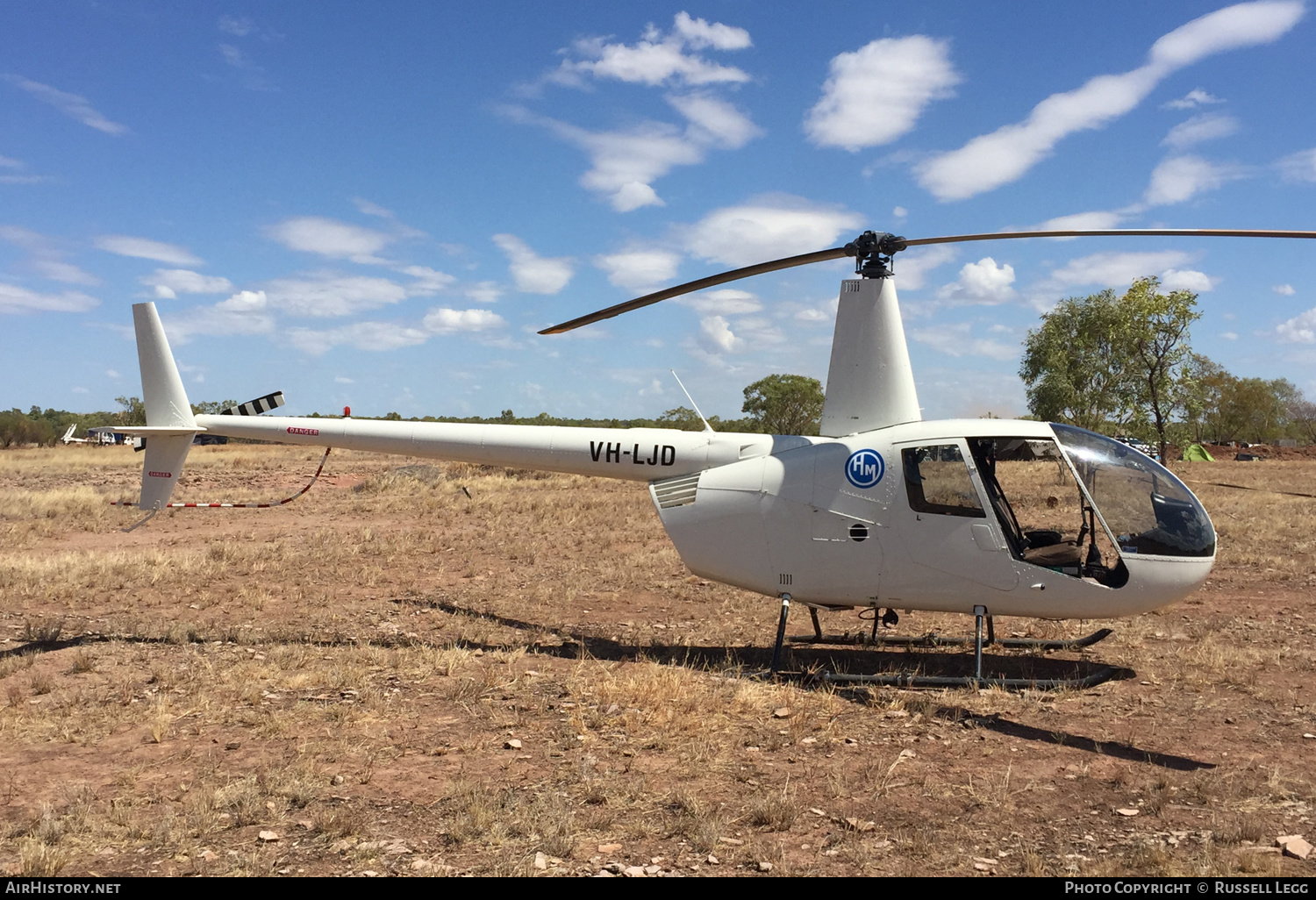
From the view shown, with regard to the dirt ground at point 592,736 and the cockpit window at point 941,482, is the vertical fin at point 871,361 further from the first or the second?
the dirt ground at point 592,736

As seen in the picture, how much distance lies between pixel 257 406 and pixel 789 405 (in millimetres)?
31175

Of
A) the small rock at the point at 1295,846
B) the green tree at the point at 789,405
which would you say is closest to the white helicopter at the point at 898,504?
the small rock at the point at 1295,846

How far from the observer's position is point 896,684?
7750 mm

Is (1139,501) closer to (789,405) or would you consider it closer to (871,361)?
(871,361)

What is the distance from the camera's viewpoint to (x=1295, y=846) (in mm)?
4445

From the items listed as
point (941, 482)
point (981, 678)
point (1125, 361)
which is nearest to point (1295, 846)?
point (981, 678)

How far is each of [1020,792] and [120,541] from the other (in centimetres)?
1767

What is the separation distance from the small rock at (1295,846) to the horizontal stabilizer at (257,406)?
11900 millimetres

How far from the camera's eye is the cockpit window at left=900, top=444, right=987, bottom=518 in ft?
26.0

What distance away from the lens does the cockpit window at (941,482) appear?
26.0 feet

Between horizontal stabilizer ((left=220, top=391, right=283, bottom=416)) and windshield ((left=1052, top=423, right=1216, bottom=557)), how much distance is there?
10.3 meters

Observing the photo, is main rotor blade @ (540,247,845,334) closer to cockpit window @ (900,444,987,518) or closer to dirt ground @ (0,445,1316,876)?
cockpit window @ (900,444,987,518)

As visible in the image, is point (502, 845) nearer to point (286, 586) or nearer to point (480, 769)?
point (480, 769)
